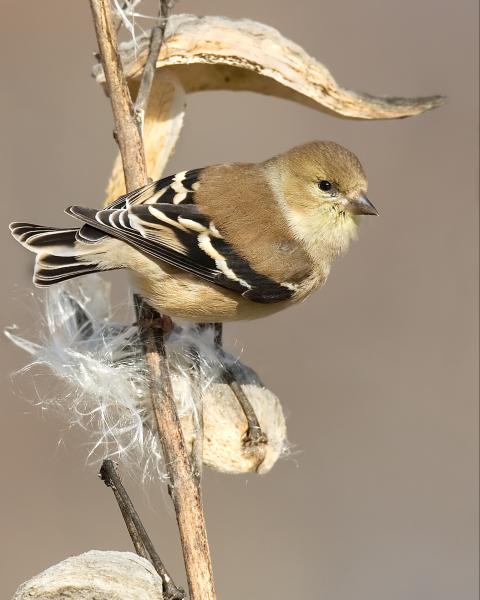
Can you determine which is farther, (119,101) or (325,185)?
(325,185)

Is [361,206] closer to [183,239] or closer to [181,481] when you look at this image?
[183,239]

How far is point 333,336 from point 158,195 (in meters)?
2.14

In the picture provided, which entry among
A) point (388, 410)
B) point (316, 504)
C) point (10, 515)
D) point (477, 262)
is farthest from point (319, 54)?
point (10, 515)

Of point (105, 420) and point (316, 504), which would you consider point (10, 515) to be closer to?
point (316, 504)

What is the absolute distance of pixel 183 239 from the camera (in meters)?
2.51

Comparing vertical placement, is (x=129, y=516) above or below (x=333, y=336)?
below

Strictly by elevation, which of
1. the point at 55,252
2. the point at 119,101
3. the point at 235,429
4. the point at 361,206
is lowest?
the point at 235,429

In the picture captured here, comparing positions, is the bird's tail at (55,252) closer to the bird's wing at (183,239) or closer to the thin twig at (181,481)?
the bird's wing at (183,239)

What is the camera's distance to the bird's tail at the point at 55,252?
235 cm

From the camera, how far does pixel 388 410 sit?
4.21 meters

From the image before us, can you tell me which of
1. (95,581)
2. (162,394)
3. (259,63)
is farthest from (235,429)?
(259,63)

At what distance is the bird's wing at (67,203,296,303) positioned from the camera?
2391 mm

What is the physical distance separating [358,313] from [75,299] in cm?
221

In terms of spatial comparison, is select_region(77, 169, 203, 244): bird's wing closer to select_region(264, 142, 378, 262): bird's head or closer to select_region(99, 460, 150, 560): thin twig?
select_region(264, 142, 378, 262): bird's head
